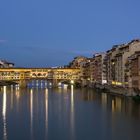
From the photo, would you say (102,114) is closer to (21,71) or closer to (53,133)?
(53,133)

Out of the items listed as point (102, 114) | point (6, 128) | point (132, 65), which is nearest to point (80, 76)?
point (132, 65)

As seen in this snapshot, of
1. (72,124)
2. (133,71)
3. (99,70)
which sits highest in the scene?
(99,70)

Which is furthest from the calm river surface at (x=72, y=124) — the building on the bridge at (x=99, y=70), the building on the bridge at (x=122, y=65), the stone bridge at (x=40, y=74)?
the stone bridge at (x=40, y=74)

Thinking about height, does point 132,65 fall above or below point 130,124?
above

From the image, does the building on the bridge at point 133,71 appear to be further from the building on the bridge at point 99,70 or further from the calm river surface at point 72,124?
the building on the bridge at point 99,70

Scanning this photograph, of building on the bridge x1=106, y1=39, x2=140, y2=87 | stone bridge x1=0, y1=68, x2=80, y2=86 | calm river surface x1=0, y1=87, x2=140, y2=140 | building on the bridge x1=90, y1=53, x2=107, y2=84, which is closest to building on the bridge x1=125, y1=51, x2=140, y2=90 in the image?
building on the bridge x1=106, y1=39, x2=140, y2=87

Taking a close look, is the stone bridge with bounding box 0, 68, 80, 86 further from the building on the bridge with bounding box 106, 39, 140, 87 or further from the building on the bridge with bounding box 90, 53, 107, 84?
the building on the bridge with bounding box 106, 39, 140, 87

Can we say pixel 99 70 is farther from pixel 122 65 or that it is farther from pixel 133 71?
pixel 133 71

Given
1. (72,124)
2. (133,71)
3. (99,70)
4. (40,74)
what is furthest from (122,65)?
(40,74)

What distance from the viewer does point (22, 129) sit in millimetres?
21234

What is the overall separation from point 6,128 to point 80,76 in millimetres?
66355

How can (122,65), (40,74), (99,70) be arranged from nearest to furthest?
(122,65) < (99,70) < (40,74)

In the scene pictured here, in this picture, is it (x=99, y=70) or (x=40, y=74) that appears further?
(x=40, y=74)

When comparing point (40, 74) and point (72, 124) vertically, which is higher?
point (40, 74)
